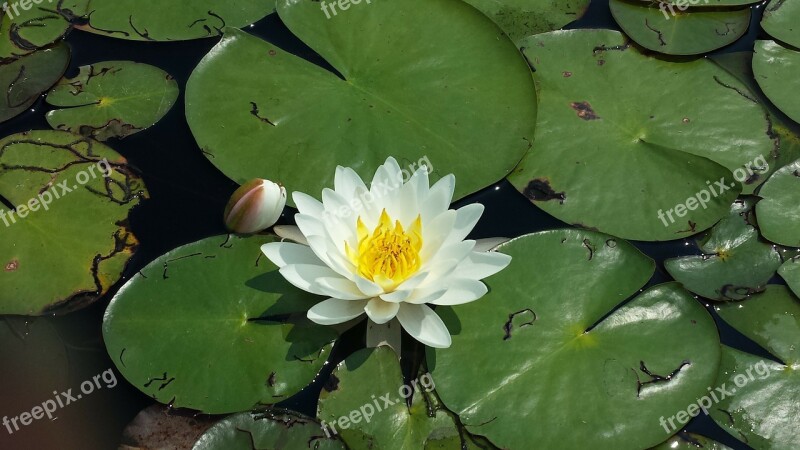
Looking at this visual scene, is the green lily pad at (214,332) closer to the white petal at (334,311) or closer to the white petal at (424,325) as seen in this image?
the white petal at (334,311)

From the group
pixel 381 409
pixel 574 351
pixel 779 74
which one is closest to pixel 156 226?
pixel 381 409

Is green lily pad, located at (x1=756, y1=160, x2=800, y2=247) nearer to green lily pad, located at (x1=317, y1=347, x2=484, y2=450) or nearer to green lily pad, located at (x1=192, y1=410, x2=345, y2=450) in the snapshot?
green lily pad, located at (x1=317, y1=347, x2=484, y2=450)

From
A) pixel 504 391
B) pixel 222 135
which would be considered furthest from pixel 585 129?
pixel 222 135

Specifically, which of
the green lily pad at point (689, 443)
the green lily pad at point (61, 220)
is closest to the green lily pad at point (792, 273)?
the green lily pad at point (689, 443)

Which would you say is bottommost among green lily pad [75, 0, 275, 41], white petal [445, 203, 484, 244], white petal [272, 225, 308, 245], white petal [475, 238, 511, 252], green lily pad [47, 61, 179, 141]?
white petal [475, 238, 511, 252]

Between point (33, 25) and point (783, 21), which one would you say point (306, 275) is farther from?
point (783, 21)

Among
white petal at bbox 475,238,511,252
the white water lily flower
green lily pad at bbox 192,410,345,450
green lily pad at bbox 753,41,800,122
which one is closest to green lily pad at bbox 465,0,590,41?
green lily pad at bbox 753,41,800,122
